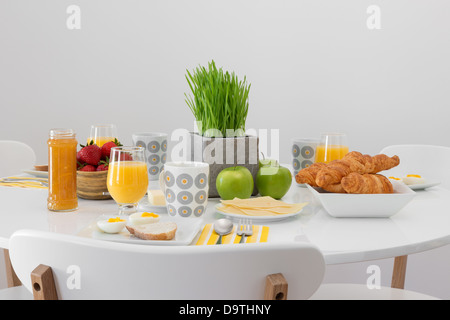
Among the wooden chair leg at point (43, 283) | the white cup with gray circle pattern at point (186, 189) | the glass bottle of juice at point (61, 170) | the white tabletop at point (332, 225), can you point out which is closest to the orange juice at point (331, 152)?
the white tabletop at point (332, 225)

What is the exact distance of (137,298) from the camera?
2.35 feet

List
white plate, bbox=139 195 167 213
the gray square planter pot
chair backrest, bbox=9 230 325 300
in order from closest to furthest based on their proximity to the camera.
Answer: chair backrest, bbox=9 230 325 300 < white plate, bbox=139 195 167 213 < the gray square planter pot

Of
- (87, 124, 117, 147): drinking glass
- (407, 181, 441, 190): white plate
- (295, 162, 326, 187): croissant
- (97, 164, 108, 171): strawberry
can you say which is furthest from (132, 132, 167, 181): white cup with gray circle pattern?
(407, 181, 441, 190): white plate

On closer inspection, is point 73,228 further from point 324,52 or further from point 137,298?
point 324,52

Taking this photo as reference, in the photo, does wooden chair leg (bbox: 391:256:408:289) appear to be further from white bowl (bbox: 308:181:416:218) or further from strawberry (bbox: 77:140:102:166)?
strawberry (bbox: 77:140:102:166)

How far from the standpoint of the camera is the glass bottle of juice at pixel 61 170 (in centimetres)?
117

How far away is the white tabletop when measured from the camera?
0.94 meters

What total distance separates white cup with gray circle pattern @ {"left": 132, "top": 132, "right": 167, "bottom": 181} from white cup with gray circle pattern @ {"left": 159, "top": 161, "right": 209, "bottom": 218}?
0.39m

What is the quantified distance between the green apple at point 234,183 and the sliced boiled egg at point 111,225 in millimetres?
320

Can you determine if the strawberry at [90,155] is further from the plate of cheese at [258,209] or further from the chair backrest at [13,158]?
the chair backrest at [13,158]

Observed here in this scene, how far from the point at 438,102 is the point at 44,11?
1.95m

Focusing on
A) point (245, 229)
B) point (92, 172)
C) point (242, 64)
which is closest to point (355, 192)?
point (245, 229)

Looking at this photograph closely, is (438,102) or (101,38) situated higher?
(101,38)
